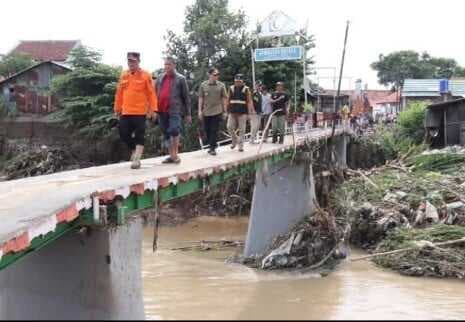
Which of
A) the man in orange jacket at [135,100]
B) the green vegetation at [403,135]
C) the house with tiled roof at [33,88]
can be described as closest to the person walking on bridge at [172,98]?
the man in orange jacket at [135,100]

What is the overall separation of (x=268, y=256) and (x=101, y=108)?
51.9 ft

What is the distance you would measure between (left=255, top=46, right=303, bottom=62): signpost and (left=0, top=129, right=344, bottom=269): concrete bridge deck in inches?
346

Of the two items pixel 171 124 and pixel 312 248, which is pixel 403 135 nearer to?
pixel 312 248

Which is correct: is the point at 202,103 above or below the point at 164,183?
above

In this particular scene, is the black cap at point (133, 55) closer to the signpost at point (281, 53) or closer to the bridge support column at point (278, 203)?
the bridge support column at point (278, 203)

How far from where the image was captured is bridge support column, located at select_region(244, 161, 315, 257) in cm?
1756

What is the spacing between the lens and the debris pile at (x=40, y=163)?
2998 centimetres

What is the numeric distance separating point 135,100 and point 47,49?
4901 centimetres

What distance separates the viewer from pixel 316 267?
611 inches

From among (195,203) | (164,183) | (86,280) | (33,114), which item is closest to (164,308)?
(164,183)

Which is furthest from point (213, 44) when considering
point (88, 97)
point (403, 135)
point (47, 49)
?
point (47, 49)

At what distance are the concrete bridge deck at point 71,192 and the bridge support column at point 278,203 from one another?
19.0 ft

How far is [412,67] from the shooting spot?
70.1m

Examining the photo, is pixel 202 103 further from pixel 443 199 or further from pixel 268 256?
pixel 443 199
